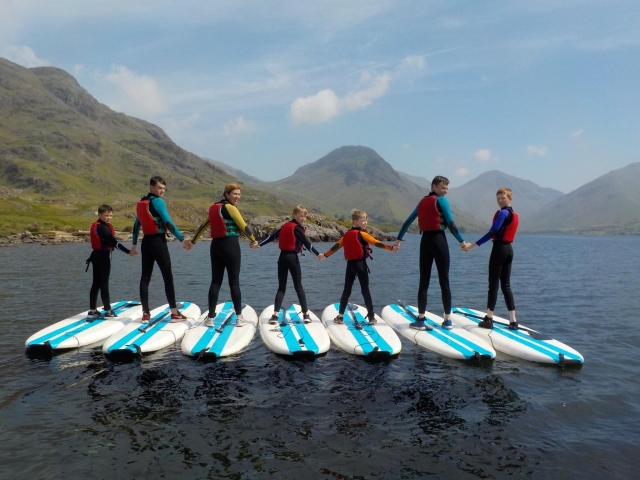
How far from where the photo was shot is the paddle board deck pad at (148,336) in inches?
383

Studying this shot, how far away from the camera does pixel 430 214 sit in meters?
11.5

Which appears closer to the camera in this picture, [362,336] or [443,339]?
[443,339]

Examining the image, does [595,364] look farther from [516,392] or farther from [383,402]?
[383,402]

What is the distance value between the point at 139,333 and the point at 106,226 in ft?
12.2

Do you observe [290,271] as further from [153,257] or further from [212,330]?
[153,257]

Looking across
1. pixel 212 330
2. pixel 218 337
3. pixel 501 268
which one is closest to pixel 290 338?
pixel 218 337

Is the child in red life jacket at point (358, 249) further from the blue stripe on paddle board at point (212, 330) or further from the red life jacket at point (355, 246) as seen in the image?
the blue stripe on paddle board at point (212, 330)

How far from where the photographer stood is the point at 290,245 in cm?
1198

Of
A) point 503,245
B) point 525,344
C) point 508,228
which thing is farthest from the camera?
point 503,245

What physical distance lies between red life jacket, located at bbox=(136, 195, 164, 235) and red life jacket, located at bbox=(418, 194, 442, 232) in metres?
7.52

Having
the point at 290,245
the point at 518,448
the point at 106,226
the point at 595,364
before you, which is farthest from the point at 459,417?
the point at 106,226

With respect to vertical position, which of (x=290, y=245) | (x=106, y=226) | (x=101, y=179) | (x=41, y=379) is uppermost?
(x=101, y=179)

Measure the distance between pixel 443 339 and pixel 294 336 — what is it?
410 centimetres

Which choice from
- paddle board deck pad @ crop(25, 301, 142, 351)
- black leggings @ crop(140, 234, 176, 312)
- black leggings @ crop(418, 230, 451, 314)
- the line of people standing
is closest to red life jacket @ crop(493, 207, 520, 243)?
the line of people standing
